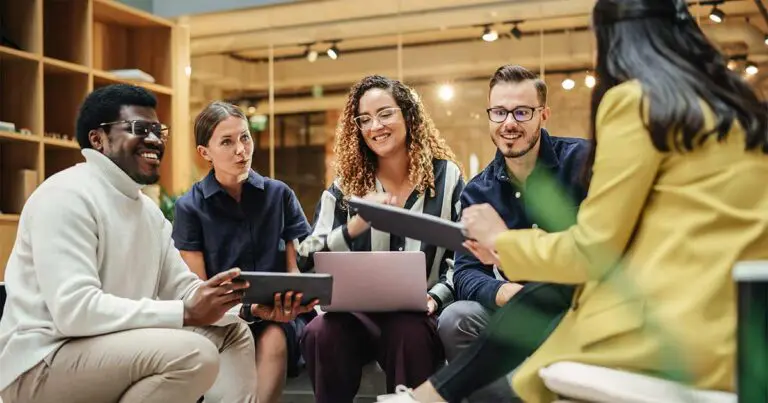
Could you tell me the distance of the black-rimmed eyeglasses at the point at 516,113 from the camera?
2.67 meters

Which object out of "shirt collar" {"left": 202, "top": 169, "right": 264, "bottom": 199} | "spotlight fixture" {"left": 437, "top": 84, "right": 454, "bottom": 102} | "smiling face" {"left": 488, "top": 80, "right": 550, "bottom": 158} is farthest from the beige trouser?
"spotlight fixture" {"left": 437, "top": 84, "right": 454, "bottom": 102}

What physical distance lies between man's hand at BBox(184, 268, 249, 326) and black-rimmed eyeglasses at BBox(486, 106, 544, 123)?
37.9 inches

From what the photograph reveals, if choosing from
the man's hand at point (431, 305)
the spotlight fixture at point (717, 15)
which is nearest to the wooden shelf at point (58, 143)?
the man's hand at point (431, 305)

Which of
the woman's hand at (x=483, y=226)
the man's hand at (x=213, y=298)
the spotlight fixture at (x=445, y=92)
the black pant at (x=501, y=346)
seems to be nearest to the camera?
the woman's hand at (x=483, y=226)

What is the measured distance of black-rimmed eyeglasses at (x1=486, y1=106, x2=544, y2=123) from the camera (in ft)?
8.75

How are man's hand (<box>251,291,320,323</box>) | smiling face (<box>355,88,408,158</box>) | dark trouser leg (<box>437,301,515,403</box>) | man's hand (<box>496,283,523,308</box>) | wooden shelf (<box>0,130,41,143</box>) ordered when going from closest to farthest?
man's hand (<box>251,291,320,323</box>) < man's hand (<box>496,283,523,308</box>) < dark trouser leg (<box>437,301,515,403</box>) < smiling face (<box>355,88,408,158</box>) < wooden shelf (<box>0,130,41,143</box>)

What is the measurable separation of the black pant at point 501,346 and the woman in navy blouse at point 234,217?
1170 mm

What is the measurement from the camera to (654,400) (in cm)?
139

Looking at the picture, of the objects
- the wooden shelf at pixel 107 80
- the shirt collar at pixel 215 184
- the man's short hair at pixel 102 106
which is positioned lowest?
the shirt collar at pixel 215 184

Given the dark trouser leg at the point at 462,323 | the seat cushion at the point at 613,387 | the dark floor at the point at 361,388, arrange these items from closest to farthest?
the seat cushion at the point at 613,387 < the dark trouser leg at the point at 462,323 < the dark floor at the point at 361,388

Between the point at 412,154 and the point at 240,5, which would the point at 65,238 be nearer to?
the point at 412,154

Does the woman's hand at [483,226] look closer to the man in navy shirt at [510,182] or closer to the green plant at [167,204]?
the man in navy shirt at [510,182]

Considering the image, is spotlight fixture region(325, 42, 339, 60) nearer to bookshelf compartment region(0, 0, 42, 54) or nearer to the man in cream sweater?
bookshelf compartment region(0, 0, 42, 54)

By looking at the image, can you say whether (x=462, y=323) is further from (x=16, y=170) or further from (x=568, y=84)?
(x=568, y=84)
